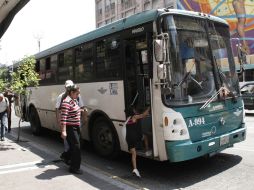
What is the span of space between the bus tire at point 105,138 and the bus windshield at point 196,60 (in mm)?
2005

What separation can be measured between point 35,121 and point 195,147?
788cm

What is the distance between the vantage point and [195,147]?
6328 millimetres

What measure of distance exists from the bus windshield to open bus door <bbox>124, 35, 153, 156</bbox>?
0.59 metres

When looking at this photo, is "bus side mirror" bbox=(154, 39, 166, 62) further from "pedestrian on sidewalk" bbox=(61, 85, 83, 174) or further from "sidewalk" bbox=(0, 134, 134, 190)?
"sidewalk" bbox=(0, 134, 134, 190)

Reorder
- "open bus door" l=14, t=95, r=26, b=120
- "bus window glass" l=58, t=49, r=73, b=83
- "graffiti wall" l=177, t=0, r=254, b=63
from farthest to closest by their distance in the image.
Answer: "graffiti wall" l=177, t=0, r=254, b=63 → "open bus door" l=14, t=95, r=26, b=120 → "bus window glass" l=58, t=49, r=73, b=83

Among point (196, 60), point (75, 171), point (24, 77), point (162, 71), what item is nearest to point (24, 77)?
point (24, 77)

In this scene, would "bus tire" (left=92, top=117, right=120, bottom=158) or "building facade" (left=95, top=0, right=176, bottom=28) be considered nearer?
"bus tire" (left=92, top=117, right=120, bottom=158)

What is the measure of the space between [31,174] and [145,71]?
119 inches

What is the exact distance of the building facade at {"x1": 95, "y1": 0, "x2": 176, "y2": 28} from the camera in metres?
41.8

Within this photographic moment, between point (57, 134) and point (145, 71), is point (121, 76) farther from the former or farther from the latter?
point (57, 134)

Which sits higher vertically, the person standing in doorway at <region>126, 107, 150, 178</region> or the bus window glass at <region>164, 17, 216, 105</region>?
the bus window glass at <region>164, 17, 216, 105</region>

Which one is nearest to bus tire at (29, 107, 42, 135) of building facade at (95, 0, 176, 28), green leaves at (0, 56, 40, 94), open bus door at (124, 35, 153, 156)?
green leaves at (0, 56, 40, 94)

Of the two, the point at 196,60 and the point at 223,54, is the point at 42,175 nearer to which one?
the point at 196,60

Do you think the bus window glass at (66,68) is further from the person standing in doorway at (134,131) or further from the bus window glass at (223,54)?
the bus window glass at (223,54)
